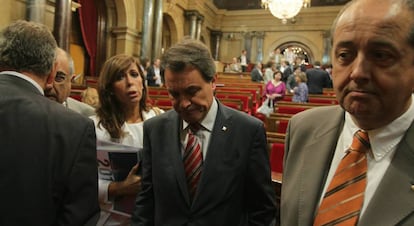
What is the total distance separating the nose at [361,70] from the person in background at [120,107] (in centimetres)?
125

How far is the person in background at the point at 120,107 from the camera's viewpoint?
1795 millimetres

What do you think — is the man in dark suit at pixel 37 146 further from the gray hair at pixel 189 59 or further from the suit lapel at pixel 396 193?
the suit lapel at pixel 396 193

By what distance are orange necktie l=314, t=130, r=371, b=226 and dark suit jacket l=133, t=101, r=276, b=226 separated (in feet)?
1.59

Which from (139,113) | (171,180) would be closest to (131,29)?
(139,113)

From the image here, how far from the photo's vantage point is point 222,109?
59.2 inches

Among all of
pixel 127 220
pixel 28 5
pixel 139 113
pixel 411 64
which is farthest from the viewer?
pixel 28 5

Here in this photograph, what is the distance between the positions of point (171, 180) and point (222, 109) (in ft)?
1.35

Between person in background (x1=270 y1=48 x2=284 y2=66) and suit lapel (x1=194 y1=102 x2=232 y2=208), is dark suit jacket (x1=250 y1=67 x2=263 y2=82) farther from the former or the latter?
suit lapel (x1=194 y1=102 x2=232 y2=208)

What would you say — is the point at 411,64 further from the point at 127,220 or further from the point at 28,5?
the point at 28,5

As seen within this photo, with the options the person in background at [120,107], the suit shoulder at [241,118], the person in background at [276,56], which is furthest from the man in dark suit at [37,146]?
the person in background at [276,56]

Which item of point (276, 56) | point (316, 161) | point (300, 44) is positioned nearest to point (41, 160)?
point (316, 161)

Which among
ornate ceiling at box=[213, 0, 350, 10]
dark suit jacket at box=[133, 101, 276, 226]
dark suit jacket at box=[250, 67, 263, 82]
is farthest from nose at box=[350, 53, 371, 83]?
ornate ceiling at box=[213, 0, 350, 10]

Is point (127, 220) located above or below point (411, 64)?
below

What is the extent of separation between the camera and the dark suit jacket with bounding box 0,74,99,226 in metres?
1.11
